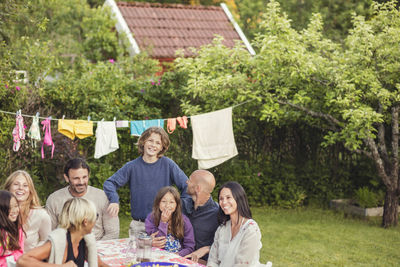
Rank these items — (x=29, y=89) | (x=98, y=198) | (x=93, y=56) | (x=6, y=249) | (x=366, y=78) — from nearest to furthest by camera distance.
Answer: (x=6, y=249) → (x=98, y=198) → (x=366, y=78) → (x=29, y=89) → (x=93, y=56)

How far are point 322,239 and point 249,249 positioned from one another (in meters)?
4.11

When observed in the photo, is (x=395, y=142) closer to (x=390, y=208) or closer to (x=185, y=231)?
(x=390, y=208)

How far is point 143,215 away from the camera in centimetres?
451

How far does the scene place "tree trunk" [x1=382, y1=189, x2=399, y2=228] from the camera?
7.77m

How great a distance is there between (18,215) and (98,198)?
98cm

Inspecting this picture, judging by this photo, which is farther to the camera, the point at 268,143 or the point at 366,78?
the point at 268,143

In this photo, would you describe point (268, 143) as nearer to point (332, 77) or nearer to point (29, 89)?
point (332, 77)

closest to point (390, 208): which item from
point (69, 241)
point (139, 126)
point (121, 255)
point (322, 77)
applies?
point (322, 77)

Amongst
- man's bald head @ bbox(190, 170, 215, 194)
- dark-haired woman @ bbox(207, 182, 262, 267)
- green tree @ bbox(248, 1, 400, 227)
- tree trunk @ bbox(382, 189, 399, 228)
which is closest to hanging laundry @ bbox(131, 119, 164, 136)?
green tree @ bbox(248, 1, 400, 227)

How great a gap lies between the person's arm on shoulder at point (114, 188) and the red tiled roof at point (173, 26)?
7467 millimetres

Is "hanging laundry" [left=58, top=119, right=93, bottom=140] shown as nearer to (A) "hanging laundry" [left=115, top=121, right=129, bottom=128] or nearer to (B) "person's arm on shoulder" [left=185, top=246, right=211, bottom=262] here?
(A) "hanging laundry" [left=115, top=121, right=129, bottom=128]

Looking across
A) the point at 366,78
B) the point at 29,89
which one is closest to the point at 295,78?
the point at 366,78

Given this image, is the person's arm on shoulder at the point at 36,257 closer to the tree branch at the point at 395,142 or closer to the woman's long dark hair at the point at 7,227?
the woman's long dark hair at the point at 7,227

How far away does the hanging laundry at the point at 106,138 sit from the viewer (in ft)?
21.9
